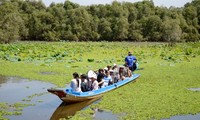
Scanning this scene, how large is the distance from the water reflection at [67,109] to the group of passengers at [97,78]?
22.9 inches

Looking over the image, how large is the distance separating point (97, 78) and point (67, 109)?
11.3 ft

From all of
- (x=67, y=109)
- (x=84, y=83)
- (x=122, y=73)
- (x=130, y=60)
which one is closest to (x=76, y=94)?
(x=67, y=109)

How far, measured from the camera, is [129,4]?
236 feet

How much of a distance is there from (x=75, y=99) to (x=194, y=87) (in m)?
6.58

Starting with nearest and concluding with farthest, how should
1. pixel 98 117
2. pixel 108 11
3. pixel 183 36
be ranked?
pixel 98 117 → pixel 183 36 → pixel 108 11

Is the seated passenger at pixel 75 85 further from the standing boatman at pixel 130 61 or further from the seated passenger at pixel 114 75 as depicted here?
the standing boatman at pixel 130 61

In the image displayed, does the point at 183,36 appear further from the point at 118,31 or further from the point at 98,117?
the point at 98,117

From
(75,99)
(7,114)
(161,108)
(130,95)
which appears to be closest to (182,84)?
(130,95)

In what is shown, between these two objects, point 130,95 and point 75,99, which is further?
point 130,95

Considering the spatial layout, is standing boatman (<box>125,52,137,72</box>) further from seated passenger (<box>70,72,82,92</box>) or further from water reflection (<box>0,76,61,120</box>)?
seated passenger (<box>70,72,82,92</box>)

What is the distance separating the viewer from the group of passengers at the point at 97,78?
12227 mm

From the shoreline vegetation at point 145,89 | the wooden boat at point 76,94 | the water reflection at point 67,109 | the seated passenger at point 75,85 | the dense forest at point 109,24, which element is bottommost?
the water reflection at point 67,109

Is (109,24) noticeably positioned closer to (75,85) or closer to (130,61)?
(130,61)

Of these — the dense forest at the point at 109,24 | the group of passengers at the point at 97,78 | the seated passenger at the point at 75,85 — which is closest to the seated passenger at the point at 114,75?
the group of passengers at the point at 97,78
